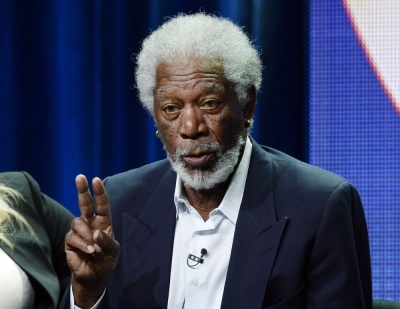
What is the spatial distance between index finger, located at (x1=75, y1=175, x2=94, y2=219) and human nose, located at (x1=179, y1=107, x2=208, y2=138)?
31 centimetres

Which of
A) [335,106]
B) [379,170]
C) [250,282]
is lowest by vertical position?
[250,282]

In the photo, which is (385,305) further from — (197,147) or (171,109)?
(171,109)

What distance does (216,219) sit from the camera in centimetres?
188

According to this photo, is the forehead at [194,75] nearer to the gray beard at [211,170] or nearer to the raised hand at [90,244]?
the gray beard at [211,170]

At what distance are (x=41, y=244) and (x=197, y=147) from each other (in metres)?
0.75

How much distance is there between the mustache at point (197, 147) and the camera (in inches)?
70.4

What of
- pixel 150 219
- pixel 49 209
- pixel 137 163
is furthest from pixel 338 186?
pixel 137 163

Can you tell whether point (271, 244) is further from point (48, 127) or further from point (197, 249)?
point (48, 127)

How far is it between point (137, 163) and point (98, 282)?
125 centimetres

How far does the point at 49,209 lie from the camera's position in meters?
2.34

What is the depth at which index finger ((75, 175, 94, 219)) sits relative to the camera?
5.33 ft

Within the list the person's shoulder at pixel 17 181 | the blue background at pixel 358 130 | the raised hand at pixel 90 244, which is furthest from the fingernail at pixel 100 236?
the blue background at pixel 358 130

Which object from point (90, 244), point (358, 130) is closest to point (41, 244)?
point (90, 244)

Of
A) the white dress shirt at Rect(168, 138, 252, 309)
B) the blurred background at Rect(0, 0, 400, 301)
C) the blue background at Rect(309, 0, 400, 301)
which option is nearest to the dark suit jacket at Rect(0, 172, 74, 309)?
the white dress shirt at Rect(168, 138, 252, 309)
